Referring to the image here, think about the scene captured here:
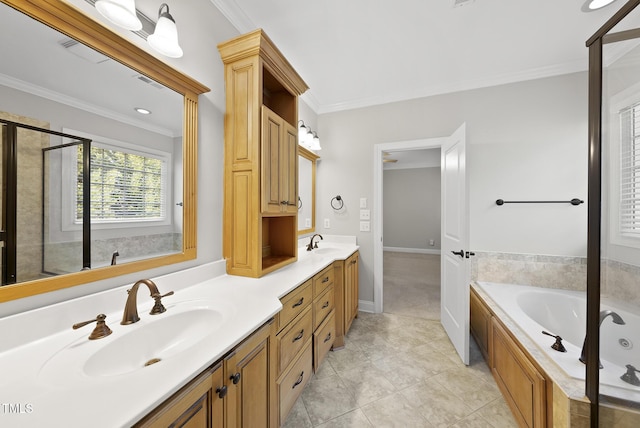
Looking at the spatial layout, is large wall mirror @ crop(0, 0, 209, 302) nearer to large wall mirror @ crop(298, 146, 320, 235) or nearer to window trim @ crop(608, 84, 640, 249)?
large wall mirror @ crop(298, 146, 320, 235)

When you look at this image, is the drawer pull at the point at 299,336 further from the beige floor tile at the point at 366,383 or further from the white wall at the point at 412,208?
the white wall at the point at 412,208

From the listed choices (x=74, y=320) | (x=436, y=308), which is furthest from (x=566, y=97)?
(x=74, y=320)

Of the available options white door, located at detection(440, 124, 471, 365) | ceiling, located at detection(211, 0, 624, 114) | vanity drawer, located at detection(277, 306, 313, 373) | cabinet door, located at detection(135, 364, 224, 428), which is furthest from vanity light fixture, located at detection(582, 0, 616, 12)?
cabinet door, located at detection(135, 364, 224, 428)

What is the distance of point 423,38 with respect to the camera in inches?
75.8

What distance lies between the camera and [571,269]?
2207mm

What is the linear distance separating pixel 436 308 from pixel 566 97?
2667 millimetres

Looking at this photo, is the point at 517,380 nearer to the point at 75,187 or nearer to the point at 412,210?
the point at 75,187

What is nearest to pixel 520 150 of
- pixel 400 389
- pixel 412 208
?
pixel 400 389

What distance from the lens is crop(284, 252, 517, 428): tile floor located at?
1429mm

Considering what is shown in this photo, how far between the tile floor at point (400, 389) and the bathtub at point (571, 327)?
55 centimetres

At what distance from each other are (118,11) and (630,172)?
81.8 inches

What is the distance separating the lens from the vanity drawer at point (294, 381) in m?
1.25

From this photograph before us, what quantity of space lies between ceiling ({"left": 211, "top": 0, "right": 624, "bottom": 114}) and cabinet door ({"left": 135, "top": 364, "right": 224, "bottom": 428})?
211 cm

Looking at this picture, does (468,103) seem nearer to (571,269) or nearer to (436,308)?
(571,269)
